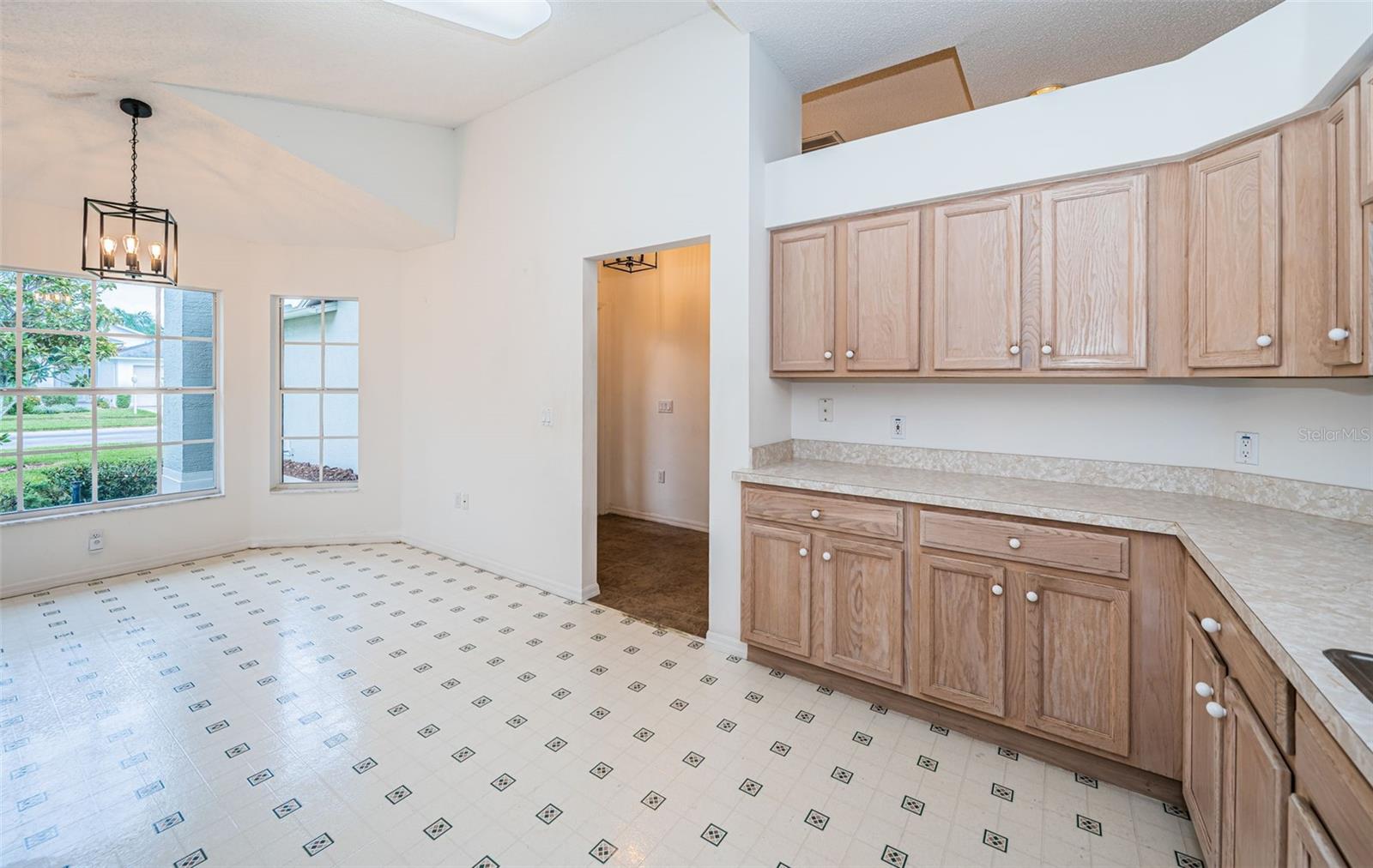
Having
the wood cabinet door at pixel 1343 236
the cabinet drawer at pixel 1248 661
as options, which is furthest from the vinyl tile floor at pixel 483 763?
the wood cabinet door at pixel 1343 236

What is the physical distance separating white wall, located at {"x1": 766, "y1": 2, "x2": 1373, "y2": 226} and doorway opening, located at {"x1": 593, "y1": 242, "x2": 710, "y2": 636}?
237cm

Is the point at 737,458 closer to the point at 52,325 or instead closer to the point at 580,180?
the point at 580,180

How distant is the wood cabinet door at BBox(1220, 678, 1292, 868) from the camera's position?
1082 millimetres

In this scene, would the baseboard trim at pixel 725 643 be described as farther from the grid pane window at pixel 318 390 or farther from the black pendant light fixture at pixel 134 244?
the grid pane window at pixel 318 390

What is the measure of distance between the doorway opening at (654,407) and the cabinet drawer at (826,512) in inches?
75.7

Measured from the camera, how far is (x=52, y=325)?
391 cm

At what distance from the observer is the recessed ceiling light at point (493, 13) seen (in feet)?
8.98

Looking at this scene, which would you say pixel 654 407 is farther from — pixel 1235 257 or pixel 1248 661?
pixel 1248 661

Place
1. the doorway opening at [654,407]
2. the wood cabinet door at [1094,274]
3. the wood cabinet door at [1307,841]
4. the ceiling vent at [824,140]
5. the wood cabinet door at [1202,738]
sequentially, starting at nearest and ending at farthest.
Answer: the wood cabinet door at [1307,841]
the wood cabinet door at [1202,738]
the wood cabinet door at [1094,274]
the ceiling vent at [824,140]
the doorway opening at [654,407]

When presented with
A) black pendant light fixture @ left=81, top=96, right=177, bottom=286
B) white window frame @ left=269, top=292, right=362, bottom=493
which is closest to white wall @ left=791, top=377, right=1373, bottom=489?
black pendant light fixture @ left=81, top=96, right=177, bottom=286

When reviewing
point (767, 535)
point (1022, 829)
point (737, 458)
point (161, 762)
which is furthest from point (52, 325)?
point (1022, 829)

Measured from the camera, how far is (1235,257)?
74.1 inches

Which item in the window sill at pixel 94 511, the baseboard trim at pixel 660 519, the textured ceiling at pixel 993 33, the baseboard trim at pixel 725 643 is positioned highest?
the textured ceiling at pixel 993 33

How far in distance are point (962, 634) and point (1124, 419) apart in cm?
115
